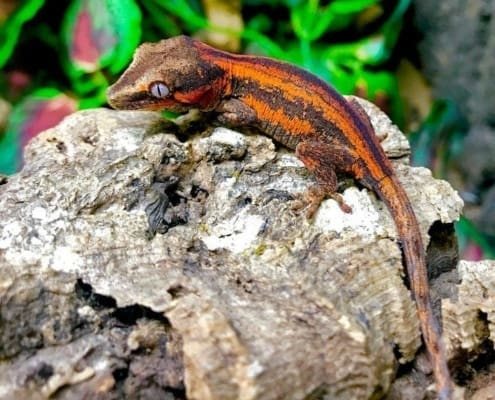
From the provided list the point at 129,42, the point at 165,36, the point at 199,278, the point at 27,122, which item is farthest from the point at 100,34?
the point at 199,278

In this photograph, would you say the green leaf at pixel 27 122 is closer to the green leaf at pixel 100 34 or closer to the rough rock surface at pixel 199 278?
the green leaf at pixel 100 34

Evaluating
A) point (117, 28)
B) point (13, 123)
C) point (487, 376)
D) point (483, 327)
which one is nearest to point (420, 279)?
point (483, 327)

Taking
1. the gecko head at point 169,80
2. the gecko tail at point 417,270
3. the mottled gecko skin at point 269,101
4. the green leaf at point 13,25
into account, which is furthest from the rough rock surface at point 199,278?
the green leaf at point 13,25

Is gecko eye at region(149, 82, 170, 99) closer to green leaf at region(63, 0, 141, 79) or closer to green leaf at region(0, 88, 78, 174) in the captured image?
green leaf at region(63, 0, 141, 79)

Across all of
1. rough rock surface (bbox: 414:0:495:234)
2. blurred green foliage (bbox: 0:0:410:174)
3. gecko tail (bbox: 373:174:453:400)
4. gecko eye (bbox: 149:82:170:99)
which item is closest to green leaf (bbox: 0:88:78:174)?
blurred green foliage (bbox: 0:0:410:174)

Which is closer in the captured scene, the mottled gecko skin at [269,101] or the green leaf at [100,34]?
the mottled gecko skin at [269,101]

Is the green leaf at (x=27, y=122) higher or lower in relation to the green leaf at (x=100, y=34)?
lower

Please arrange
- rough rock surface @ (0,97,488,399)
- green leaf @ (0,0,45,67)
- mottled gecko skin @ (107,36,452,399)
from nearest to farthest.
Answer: rough rock surface @ (0,97,488,399), mottled gecko skin @ (107,36,452,399), green leaf @ (0,0,45,67)
